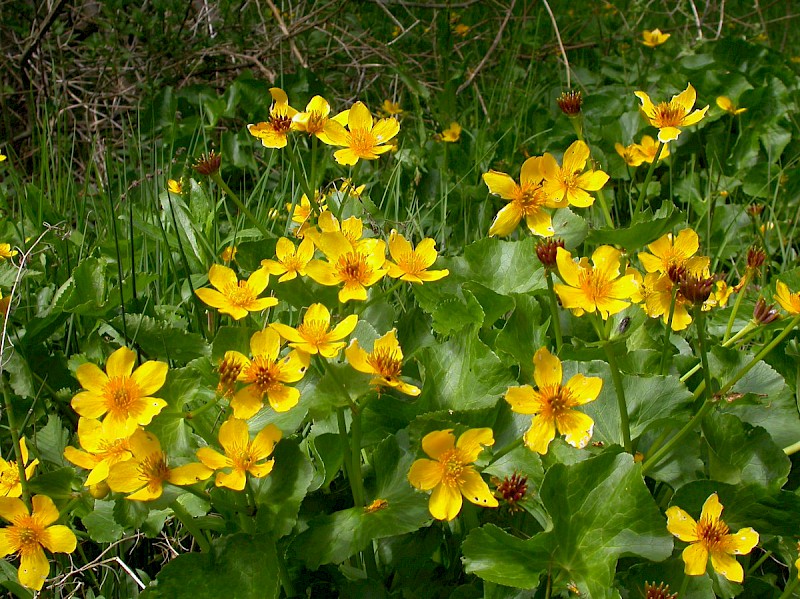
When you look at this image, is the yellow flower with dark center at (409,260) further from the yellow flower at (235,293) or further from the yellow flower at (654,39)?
the yellow flower at (654,39)

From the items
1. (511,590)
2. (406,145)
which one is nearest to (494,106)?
(406,145)

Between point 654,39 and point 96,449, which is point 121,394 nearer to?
point 96,449

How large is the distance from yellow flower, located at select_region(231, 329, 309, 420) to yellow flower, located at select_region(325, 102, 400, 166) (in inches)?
16.1

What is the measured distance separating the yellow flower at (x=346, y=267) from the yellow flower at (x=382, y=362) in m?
0.10

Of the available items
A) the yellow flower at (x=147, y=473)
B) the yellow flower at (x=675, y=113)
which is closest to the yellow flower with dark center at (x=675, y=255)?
the yellow flower at (x=675, y=113)

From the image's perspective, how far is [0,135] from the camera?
3.60 m

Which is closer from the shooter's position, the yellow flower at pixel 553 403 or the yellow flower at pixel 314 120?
the yellow flower at pixel 553 403

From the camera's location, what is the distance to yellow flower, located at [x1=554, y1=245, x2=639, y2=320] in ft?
3.42

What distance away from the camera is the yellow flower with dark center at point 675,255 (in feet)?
3.98

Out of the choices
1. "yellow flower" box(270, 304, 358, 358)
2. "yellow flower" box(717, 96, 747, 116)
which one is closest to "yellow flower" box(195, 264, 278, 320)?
"yellow flower" box(270, 304, 358, 358)

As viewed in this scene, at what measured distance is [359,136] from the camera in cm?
136

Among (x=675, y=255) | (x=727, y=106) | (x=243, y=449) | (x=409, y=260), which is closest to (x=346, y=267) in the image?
(x=409, y=260)

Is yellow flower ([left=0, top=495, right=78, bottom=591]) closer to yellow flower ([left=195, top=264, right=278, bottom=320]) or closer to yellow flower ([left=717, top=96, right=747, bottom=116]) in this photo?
yellow flower ([left=195, top=264, right=278, bottom=320])

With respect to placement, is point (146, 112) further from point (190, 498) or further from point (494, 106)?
point (190, 498)
